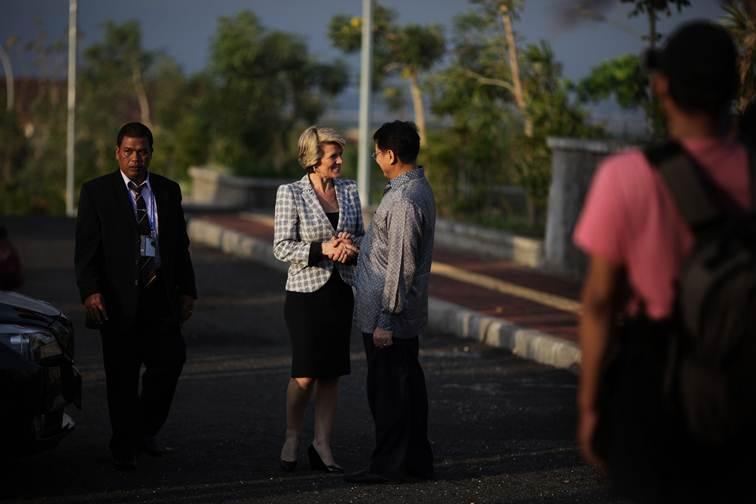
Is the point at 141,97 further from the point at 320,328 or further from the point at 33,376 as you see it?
the point at 33,376

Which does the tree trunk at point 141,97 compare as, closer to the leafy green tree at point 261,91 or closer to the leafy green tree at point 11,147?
the leafy green tree at point 11,147

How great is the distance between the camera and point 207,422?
8.84 m

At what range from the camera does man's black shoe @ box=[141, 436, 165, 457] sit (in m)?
7.81

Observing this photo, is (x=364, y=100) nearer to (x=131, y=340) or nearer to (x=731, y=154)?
(x=131, y=340)

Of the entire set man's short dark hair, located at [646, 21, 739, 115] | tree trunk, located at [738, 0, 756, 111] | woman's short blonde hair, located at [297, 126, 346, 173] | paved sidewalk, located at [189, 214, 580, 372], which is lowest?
paved sidewalk, located at [189, 214, 580, 372]

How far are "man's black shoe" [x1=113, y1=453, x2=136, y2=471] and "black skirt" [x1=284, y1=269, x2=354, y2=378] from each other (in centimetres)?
89

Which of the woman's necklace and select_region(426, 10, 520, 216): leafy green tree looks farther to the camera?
select_region(426, 10, 520, 216): leafy green tree

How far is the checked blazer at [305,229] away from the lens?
7480mm

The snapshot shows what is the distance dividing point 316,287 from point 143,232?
0.95 meters

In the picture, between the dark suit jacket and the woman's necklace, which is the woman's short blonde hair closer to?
the woman's necklace

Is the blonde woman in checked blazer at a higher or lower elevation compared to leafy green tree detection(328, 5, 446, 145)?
lower

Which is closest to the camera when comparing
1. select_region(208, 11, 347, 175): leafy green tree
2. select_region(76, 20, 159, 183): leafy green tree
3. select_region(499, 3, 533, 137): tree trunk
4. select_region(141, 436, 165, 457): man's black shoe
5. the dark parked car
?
the dark parked car

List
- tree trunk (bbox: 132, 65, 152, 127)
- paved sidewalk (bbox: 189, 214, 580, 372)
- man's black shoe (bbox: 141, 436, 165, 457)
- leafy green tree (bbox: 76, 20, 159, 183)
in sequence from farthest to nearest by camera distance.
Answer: tree trunk (bbox: 132, 65, 152, 127) < leafy green tree (bbox: 76, 20, 159, 183) < paved sidewalk (bbox: 189, 214, 580, 372) < man's black shoe (bbox: 141, 436, 165, 457)

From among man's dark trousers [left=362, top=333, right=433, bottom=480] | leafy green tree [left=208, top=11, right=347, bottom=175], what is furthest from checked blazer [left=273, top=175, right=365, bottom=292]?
leafy green tree [left=208, top=11, right=347, bottom=175]
